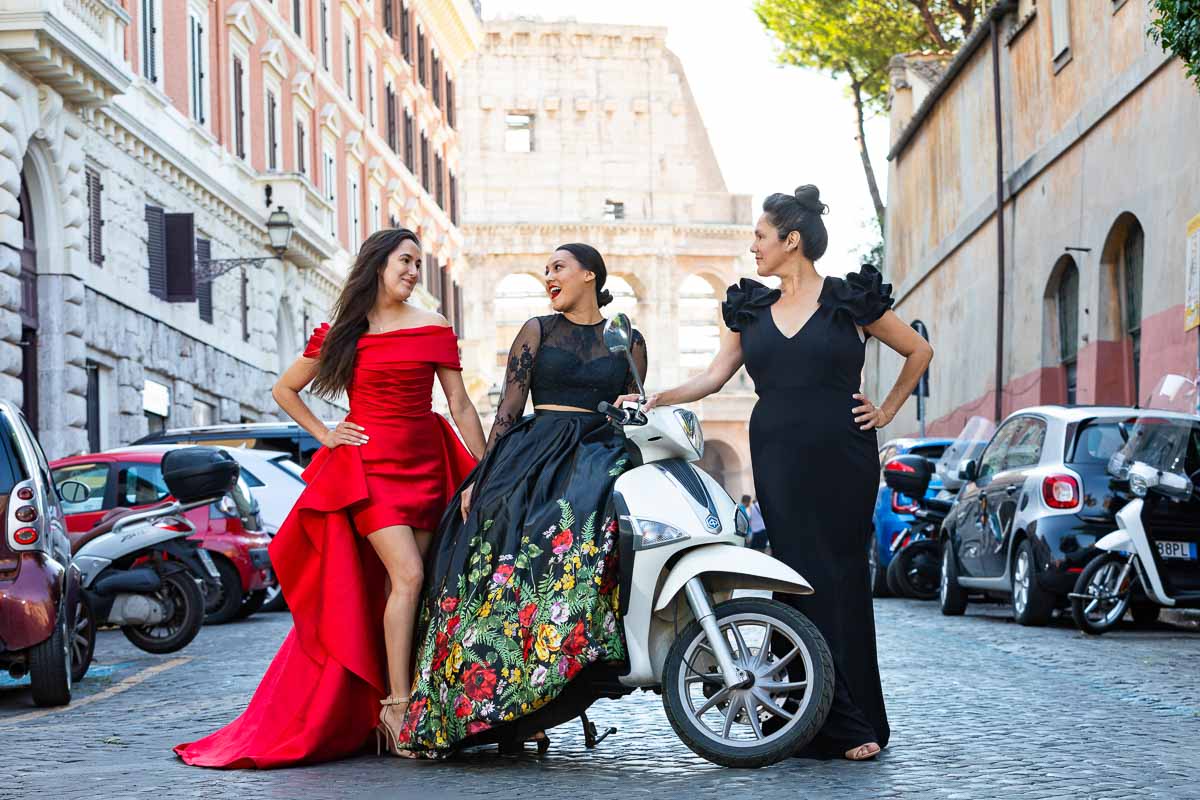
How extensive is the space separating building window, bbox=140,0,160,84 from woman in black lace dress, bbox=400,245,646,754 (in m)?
21.2

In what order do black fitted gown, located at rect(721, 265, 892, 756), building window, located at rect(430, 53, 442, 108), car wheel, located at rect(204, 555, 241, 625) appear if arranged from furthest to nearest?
1. building window, located at rect(430, 53, 442, 108)
2. car wheel, located at rect(204, 555, 241, 625)
3. black fitted gown, located at rect(721, 265, 892, 756)

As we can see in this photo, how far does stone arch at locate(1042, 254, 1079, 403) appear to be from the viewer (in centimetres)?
2602

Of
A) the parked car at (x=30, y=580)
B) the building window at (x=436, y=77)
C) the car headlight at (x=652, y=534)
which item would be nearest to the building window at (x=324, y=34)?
the building window at (x=436, y=77)

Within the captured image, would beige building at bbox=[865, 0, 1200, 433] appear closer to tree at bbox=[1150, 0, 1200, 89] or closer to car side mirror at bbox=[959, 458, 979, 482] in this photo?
car side mirror at bbox=[959, 458, 979, 482]

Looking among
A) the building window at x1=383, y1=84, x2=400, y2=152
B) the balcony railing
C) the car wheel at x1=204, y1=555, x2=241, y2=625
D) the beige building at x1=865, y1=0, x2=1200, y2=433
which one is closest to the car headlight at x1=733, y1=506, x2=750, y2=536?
the car wheel at x1=204, y1=555, x2=241, y2=625

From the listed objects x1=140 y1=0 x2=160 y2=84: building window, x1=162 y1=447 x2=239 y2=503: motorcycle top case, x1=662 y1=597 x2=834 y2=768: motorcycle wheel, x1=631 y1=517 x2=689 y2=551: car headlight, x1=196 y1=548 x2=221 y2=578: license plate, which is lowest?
x1=196 y1=548 x2=221 y2=578: license plate

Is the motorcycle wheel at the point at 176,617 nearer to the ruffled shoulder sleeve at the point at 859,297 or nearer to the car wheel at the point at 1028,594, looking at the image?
the car wheel at the point at 1028,594

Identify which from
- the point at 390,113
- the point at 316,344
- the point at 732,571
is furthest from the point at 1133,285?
the point at 390,113

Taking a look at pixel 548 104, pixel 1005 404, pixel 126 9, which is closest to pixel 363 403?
pixel 126 9

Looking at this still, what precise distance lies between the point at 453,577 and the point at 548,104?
68.2m

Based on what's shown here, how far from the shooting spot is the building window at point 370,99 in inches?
1772

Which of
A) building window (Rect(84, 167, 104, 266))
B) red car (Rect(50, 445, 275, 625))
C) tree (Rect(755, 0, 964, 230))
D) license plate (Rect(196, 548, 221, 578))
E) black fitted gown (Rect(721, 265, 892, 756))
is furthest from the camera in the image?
tree (Rect(755, 0, 964, 230))

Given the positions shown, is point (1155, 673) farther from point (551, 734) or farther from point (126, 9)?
point (126, 9)

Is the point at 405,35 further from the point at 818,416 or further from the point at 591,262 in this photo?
the point at 818,416
